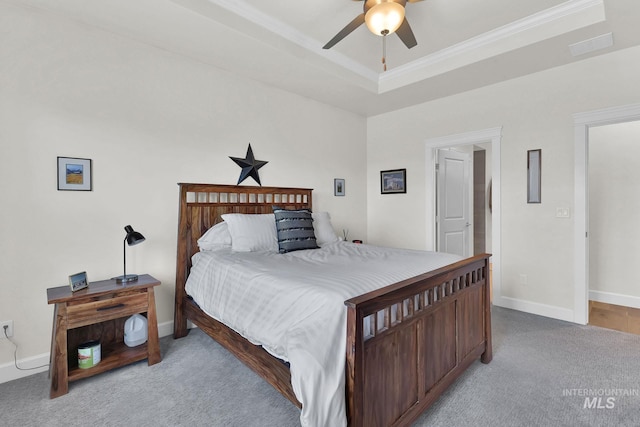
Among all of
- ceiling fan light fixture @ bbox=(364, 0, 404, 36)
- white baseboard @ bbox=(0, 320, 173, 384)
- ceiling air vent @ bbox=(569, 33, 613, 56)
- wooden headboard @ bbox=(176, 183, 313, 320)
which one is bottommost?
white baseboard @ bbox=(0, 320, 173, 384)

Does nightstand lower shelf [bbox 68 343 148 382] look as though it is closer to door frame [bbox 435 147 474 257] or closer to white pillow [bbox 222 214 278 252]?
white pillow [bbox 222 214 278 252]

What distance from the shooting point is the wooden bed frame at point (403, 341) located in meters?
Result: 1.38

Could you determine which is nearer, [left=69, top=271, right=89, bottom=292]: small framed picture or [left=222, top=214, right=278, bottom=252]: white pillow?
[left=69, top=271, right=89, bottom=292]: small framed picture

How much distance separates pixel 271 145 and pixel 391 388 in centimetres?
295

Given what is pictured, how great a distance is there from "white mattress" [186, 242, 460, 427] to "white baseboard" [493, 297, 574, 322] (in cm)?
180

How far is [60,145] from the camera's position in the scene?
2.41m

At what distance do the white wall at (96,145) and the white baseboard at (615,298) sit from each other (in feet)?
14.7

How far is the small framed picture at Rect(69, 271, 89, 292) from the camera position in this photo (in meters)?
2.15

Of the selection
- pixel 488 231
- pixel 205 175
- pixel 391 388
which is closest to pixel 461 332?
pixel 391 388

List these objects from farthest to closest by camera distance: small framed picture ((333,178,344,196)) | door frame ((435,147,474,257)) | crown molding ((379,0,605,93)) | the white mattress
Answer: small framed picture ((333,178,344,196)) → door frame ((435,147,474,257)) → crown molding ((379,0,605,93)) → the white mattress

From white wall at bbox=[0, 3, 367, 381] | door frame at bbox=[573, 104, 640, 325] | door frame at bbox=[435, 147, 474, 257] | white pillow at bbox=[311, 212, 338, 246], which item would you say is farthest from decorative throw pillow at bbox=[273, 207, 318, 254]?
door frame at bbox=[573, 104, 640, 325]

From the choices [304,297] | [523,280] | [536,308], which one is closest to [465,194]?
[523,280]

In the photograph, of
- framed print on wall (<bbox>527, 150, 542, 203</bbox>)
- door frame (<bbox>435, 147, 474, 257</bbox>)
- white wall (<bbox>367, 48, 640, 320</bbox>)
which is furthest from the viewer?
door frame (<bbox>435, 147, 474, 257</bbox>)

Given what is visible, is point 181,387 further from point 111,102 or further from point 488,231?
point 488,231
